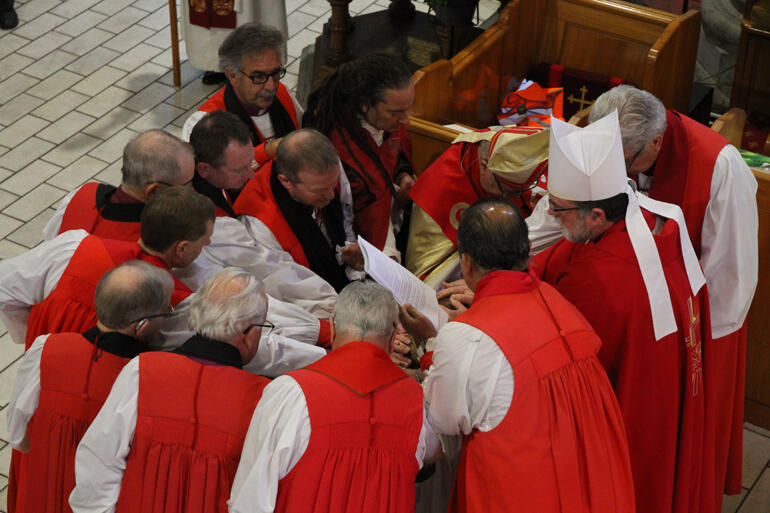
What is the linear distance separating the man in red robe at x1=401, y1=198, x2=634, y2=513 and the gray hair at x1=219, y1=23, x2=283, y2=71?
5.66ft

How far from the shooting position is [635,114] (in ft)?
11.4

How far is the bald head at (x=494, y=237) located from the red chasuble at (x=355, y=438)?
0.44 meters

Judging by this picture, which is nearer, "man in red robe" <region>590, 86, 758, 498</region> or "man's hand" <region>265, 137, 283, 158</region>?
"man in red robe" <region>590, 86, 758, 498</region>

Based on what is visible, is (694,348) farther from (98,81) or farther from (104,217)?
(98,81)

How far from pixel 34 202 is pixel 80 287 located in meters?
2.92

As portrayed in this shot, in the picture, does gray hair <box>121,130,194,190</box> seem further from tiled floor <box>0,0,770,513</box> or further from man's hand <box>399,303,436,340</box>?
tiled floor <box>0,0,770,513</box>

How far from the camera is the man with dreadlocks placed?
404 cm

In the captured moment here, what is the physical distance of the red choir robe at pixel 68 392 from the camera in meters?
3.05

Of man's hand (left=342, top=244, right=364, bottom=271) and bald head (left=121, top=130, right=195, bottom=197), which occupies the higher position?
bald head (left=121, top=130, right=195, bottom=197)

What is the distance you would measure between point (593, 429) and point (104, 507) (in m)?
1.51

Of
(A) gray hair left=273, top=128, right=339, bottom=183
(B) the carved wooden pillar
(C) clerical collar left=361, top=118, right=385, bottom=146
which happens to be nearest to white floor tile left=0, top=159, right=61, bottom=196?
(B) the carved wooden pillar

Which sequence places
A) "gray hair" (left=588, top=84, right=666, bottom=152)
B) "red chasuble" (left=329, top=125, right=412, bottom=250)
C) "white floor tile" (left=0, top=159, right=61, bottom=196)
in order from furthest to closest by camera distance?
"white floor tile" (left=0, top=159, right=61, bottom=196), "red chasuble" (left=329, top=125, right=412, bottom=250), "gray hair" (left=588, top=84, right=666, bottom=152)

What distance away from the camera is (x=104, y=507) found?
9.56 ft

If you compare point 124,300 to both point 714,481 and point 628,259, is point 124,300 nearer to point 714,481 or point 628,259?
point 628,259
